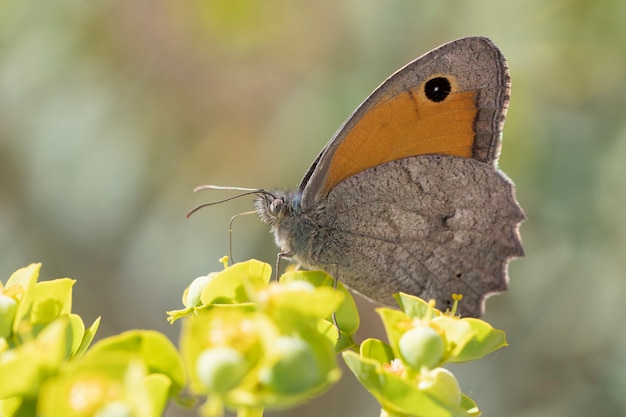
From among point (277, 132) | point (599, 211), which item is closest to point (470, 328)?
point (599, 211)

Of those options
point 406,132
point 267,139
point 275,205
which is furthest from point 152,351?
point 267,139

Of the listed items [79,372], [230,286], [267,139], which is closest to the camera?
[79,372]

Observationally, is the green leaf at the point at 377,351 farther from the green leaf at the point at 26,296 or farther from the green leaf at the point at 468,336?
the green leaf at the point at 26,296

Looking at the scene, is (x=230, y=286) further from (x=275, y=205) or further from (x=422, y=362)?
(x=275, y=205)

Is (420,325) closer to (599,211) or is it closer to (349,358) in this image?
(349,358)

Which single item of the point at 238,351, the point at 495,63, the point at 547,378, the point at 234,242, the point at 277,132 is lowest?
the point at 547,378
